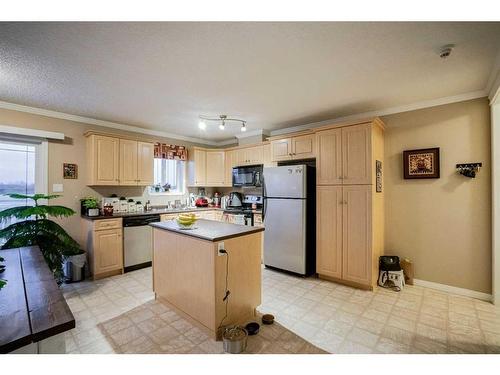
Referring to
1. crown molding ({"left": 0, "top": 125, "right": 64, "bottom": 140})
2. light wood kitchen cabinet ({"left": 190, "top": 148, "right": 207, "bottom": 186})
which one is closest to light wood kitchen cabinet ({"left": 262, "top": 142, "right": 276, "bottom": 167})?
light wood kitchen cabinet ({"left": 190, "top": 148, "right": 207, "bottom": 186})

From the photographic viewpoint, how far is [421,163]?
123 inches

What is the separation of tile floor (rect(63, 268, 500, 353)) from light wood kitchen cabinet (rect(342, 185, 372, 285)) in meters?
0.23

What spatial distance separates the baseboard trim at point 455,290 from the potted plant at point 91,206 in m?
4.62

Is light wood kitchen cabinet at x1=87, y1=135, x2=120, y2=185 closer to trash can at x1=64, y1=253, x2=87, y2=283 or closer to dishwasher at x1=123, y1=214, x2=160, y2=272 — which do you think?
dishwasher at x1=123, y1=214, x2=160, y2=272

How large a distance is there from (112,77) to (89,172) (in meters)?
1.97

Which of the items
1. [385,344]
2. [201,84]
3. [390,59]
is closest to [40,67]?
[201,84]

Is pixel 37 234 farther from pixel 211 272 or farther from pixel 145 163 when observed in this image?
pixel 211 272

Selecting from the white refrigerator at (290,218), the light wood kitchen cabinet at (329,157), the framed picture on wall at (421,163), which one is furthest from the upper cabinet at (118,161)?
the framed picture on wall at (421,163)

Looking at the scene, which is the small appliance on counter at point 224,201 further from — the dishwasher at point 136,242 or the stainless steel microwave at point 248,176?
the dishwasher at point 136,242

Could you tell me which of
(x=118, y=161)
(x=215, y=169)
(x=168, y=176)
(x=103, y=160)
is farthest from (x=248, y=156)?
(x=103, y=160)

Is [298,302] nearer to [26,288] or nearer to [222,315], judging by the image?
[222,315]

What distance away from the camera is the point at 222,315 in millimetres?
2129

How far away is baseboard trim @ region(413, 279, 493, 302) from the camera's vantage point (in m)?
2.80

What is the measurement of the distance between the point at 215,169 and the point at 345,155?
9.36 feet
